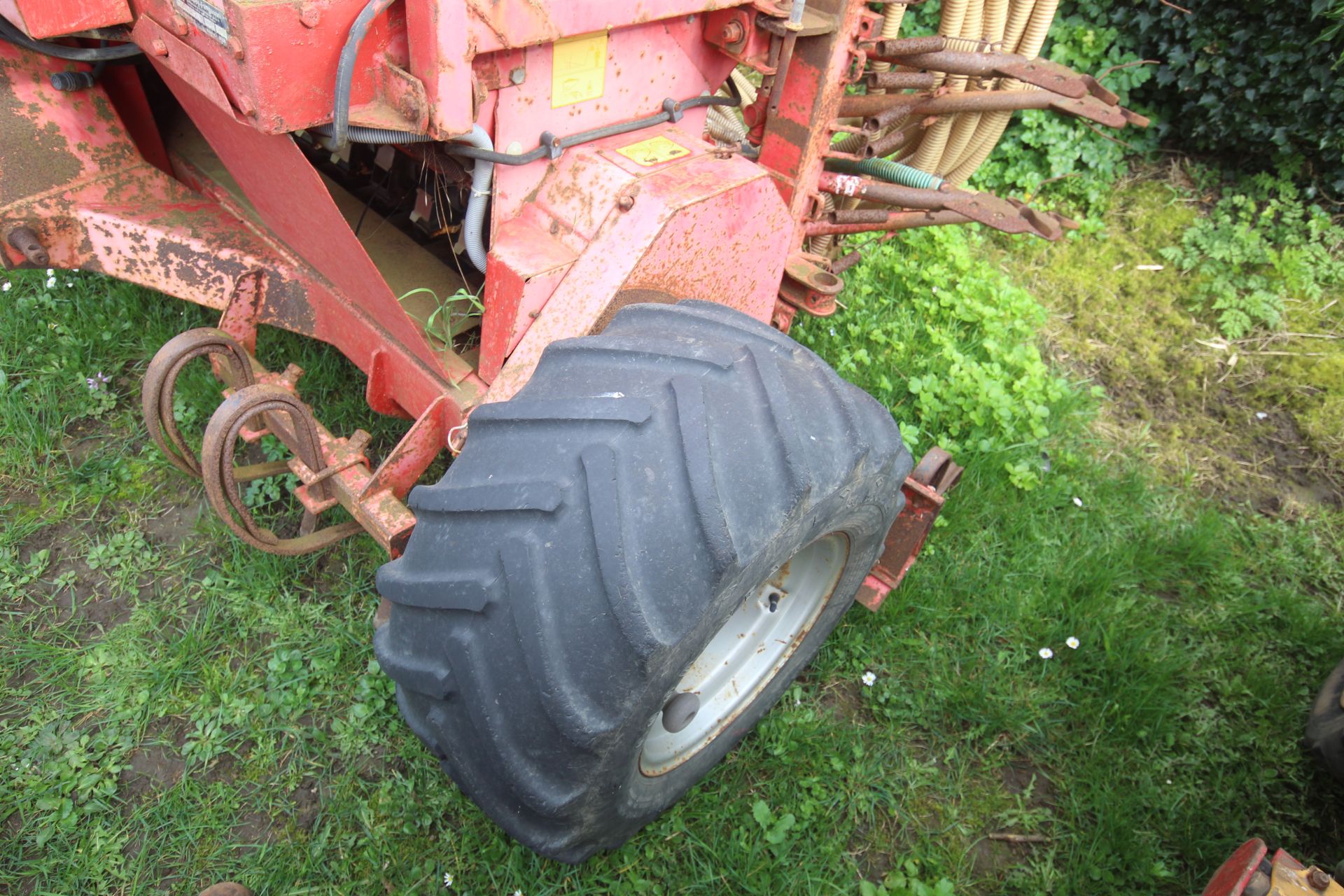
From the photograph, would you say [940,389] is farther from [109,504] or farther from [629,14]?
[109,504]

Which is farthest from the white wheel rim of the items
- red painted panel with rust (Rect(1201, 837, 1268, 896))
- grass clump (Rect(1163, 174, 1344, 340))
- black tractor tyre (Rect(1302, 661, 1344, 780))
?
grass clump (Rect(1163, 174, 1344, 340))

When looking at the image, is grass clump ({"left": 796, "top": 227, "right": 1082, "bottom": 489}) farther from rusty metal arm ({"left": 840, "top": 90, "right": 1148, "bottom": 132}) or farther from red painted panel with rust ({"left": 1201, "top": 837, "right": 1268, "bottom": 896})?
red painted panel with rust ({"left": 1201, "top": 837, "right": 1268, "bottom": 896})

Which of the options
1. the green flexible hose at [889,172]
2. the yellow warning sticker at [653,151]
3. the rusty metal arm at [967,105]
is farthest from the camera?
the green flexible hose at [889,172]

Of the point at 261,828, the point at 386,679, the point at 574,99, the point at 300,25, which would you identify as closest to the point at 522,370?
the point at 574,99

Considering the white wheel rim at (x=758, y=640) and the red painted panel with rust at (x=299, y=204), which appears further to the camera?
the white wheel rim at (x=758, y=640)

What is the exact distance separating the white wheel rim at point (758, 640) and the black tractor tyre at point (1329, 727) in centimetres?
140

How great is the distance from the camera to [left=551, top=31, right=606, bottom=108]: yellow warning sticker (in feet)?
6.08

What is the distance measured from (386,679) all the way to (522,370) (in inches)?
40.1

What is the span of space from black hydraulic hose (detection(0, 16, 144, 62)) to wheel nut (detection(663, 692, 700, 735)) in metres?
1.87

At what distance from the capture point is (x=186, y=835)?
2121 mm

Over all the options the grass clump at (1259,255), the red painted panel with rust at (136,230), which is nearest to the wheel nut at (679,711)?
the red painted panel with rust at (136,230)

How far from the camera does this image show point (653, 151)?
A: 79.4 inches

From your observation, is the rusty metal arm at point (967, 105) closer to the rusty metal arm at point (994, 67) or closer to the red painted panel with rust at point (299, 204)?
the rusty metal arm at point (994, 67)

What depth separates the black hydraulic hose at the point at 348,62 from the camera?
156 cm
